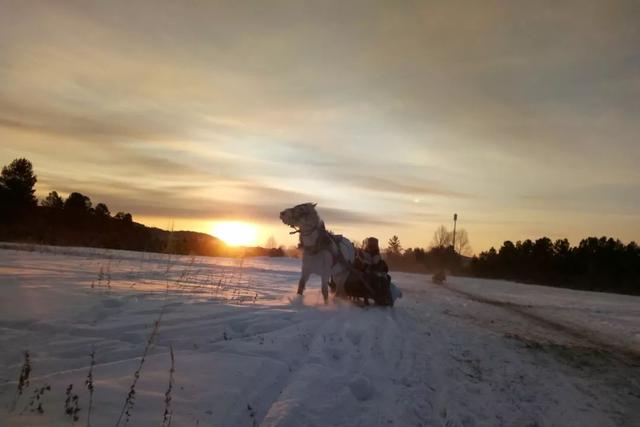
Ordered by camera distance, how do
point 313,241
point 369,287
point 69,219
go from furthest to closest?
point 69,219, point 369,287, point 313,241

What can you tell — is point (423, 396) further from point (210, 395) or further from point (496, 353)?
point (496, 353)

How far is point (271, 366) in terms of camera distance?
5.06m

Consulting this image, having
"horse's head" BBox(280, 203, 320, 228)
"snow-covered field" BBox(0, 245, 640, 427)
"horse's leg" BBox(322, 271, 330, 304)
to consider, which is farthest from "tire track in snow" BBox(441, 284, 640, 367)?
"horse's head" BBox(280, 203, 320, 228)

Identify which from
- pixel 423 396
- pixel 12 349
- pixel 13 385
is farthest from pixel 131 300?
pixel 423 396

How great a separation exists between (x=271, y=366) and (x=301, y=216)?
662 cm

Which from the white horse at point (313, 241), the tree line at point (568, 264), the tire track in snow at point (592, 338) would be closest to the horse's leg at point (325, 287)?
the white horse at point (313, 241)

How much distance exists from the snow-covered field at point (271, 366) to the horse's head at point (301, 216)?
9.17 feet

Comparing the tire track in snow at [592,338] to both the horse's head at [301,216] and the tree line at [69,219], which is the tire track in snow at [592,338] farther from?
the tree line at [69,219]

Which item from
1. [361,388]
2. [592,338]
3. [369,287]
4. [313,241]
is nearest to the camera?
[361,388]

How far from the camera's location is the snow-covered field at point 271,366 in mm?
3850

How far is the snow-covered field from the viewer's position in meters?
3.85

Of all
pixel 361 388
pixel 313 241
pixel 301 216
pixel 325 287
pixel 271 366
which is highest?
pixel 301 216

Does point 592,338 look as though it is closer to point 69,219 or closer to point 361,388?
point 361,388

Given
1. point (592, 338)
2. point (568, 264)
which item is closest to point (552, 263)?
point (568, 264)
